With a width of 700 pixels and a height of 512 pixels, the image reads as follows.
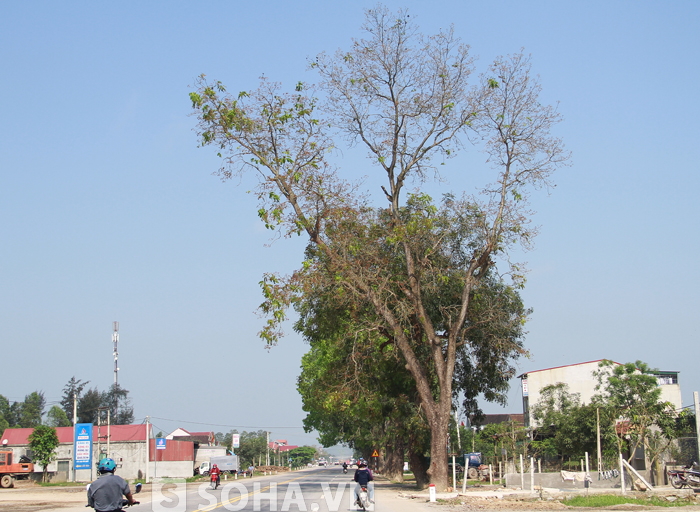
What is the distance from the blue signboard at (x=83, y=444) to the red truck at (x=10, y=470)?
414 cm

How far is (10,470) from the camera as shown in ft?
148

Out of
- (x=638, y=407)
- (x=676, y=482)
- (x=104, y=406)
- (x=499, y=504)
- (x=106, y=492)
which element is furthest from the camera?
(x=104, y=406)

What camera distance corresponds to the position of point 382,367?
3119cm

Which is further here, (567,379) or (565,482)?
(567,379)

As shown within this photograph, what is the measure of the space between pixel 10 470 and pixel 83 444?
5423mm

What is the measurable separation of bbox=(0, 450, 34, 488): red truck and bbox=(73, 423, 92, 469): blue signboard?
13.6 ft

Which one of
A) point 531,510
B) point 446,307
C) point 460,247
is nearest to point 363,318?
point 446,307

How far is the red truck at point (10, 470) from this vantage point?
42.8m

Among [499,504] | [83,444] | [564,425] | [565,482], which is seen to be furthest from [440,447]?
[83,444]

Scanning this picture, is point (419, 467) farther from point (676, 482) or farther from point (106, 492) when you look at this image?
point (106, 492)

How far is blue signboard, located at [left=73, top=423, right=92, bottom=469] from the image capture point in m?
44.5

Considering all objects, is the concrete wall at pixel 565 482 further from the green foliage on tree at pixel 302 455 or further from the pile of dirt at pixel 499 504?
the green foliage on tree at pixel 302 455

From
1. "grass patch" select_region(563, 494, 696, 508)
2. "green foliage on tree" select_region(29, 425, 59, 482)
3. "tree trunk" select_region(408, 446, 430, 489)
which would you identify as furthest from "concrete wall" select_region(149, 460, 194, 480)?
"grass patch" select_region(563, 494, 696, 508)

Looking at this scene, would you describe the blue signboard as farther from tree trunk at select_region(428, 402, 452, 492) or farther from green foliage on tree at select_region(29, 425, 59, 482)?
tree trunk at select_region(428, 402, 452, 492)
